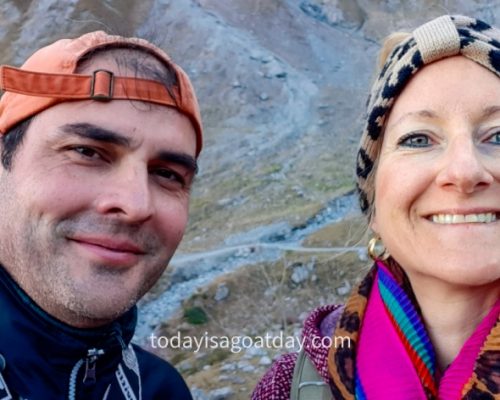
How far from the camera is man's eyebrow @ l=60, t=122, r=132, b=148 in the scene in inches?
73.9

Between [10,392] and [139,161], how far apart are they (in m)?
0.86

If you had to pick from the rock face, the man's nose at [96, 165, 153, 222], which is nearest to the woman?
the man's nose at [96, 165, 153, 222]

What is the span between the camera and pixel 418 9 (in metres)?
8.02

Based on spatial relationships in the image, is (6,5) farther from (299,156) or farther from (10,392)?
(10,392)

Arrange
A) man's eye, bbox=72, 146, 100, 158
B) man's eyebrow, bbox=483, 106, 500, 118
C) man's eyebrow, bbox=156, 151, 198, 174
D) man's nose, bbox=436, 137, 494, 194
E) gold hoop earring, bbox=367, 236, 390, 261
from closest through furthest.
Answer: man's nose, bbox=436, 137, 494, 194
man's eyebrow, bbox=483, 106, 500, 118
man's eye, bbox=72, 146, 100, 158
man's eyebrow, bbox=156, 151, 198, 174
gold hoop earring, bbox=367, 236, 390, 261

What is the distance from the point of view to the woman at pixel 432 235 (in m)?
1.68

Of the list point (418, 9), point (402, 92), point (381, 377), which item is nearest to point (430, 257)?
point (381, 377)

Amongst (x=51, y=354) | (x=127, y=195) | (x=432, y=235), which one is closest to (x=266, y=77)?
(x=127, y=195)

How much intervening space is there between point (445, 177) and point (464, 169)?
0.07 metres

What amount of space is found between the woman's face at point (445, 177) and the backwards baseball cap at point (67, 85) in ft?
2.82

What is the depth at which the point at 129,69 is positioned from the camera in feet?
6.63

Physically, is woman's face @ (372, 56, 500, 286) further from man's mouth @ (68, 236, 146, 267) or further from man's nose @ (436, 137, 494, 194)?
man's mouth @ (68, 236, 146, 267)

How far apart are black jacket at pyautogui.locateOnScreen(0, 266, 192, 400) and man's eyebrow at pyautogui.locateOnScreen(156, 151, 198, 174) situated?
2.12ft

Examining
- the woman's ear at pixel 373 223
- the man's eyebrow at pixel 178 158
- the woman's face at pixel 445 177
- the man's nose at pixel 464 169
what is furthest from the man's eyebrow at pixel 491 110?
the man's eyebrow at pixel 178 158
